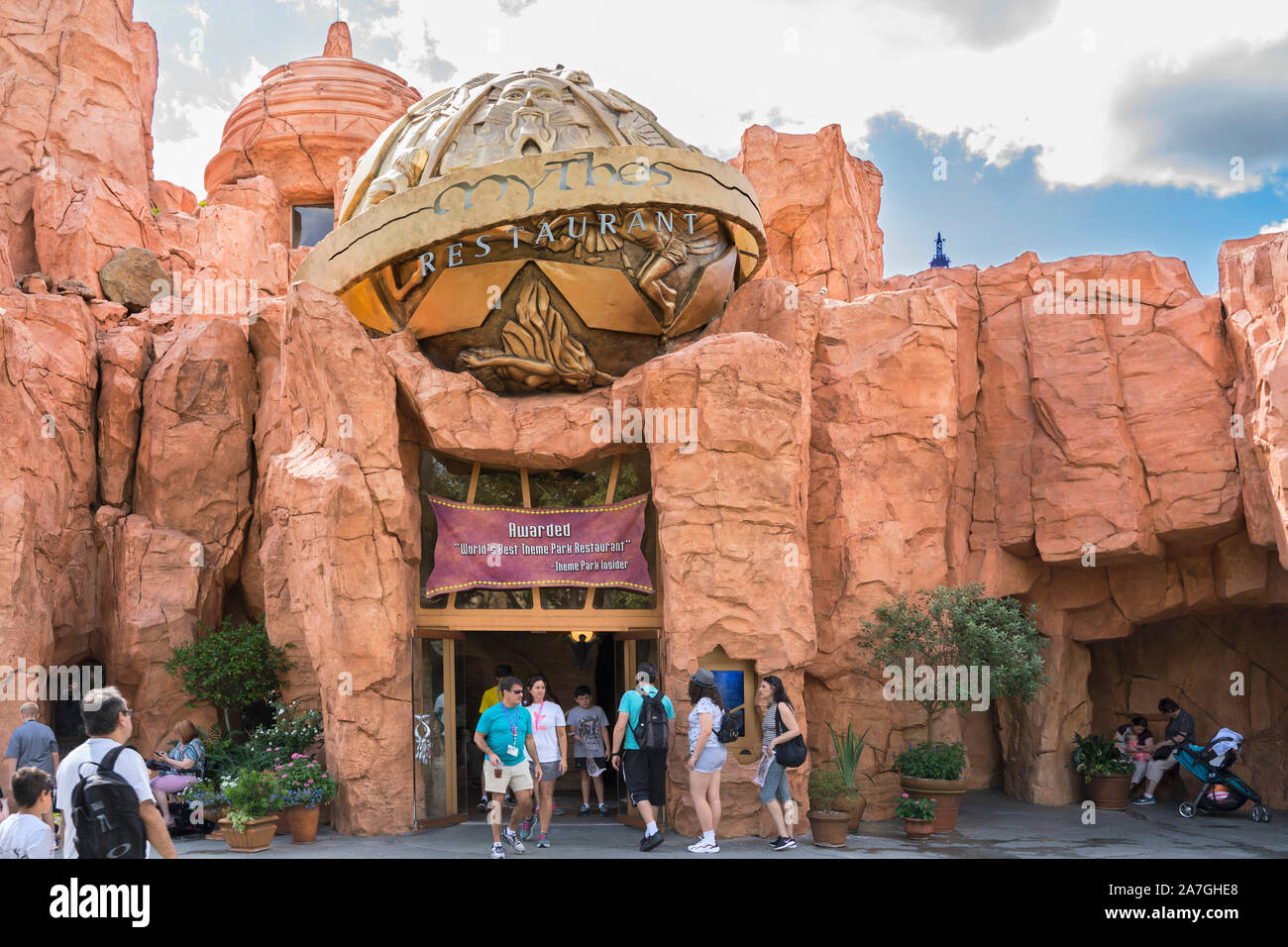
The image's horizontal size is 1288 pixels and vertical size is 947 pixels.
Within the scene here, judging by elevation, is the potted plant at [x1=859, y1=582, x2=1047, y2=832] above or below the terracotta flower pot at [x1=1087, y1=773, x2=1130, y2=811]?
above

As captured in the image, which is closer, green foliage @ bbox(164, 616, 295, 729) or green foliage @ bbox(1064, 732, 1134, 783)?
green foliage @ bbox(164, 616, 295, 729)

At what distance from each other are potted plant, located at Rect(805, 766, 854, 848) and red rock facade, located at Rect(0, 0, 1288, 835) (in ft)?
2.42

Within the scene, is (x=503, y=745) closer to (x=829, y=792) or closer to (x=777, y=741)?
(x=777, y=741)

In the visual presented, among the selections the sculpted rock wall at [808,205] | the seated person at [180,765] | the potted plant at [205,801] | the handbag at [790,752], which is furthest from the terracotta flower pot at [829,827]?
the sculpted rock wall at [808,205]

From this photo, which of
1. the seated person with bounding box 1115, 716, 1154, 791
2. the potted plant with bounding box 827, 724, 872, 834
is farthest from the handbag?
the seated person with bounding box 1115, 716, 1154, 791

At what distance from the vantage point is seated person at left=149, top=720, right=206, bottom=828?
34.8 ft

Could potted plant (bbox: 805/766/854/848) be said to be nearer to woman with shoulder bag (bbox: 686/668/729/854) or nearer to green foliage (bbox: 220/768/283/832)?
woman with shoulder bag (bbox: 686/668/729/854)

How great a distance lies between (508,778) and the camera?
355 inches

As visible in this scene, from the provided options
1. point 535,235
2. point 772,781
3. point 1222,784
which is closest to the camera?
point 772,781

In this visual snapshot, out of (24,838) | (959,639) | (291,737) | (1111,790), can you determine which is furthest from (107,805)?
(1111,790)

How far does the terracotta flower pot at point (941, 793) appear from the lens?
10.9 meters

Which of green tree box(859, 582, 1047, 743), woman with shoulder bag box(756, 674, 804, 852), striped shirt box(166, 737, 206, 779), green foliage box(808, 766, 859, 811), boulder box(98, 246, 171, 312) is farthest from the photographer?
boulder box(98, 246, 171, 312)

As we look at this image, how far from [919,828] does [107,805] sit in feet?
26.6
